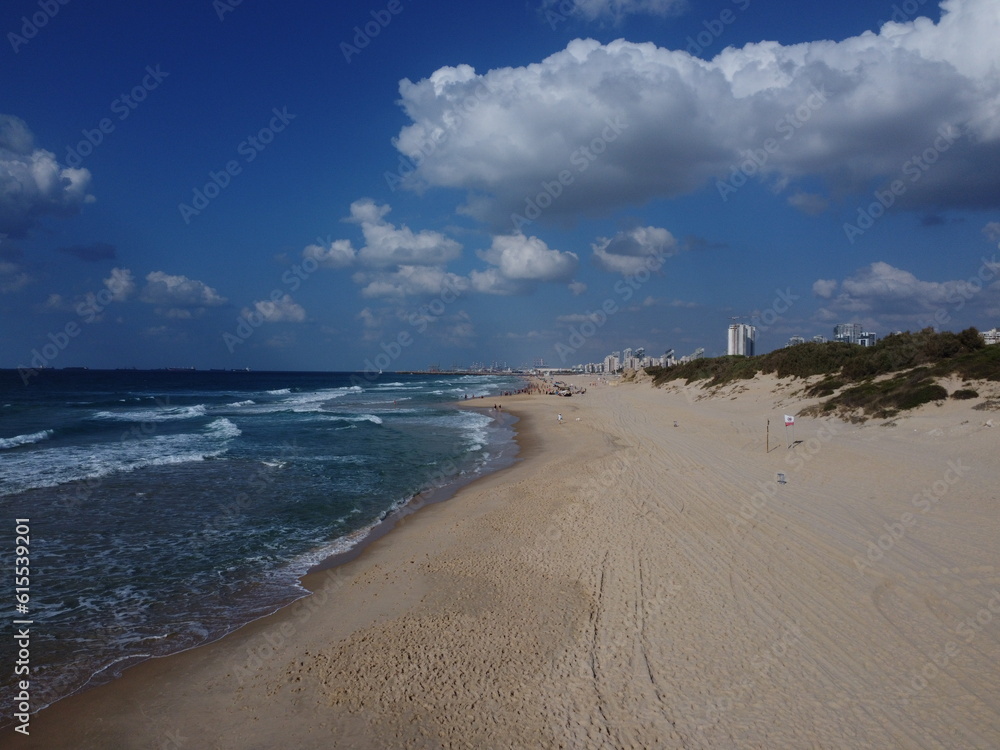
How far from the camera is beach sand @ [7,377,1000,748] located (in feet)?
→ 16.7

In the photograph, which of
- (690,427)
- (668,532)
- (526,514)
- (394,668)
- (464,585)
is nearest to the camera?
(394,668)

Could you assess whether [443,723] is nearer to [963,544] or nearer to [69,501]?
[963,544]

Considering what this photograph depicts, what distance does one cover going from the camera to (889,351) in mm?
25828

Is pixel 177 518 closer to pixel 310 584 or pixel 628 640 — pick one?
pixel 310 584

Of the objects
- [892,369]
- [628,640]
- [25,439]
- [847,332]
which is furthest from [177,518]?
[847,332]

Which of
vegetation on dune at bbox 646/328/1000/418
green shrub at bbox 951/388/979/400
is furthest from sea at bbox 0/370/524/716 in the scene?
green shrub at bbox 951/388/979/400

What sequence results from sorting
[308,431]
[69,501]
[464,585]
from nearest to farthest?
Result: 1. [464,585]
2. [69,501]
3. [308,431]

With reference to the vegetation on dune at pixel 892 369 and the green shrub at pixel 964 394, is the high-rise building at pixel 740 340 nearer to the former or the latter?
the vegetation on dune at pixel 892 369

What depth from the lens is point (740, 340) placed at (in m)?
80.9

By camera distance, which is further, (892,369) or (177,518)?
(892,369)

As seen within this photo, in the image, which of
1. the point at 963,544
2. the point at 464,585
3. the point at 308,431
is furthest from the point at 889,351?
the point at 308,431

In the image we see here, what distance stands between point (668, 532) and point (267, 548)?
8.31 metres

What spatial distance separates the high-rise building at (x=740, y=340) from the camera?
80625mm

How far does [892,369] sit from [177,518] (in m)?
29.4
